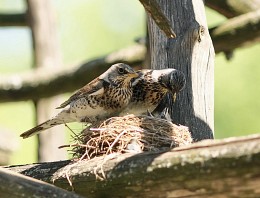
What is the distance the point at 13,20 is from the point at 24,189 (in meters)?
5.26

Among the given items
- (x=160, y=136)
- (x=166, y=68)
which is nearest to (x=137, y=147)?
(x=160, y=136)

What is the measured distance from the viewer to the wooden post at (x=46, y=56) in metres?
8.62

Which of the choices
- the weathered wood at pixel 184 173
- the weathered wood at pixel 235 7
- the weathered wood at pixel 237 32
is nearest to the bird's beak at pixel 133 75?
the weathered wood at pixel 235 7

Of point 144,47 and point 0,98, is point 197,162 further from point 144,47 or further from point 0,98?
point 0,98

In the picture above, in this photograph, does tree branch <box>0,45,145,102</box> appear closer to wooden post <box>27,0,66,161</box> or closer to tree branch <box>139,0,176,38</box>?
wooden post <box>27,0,66,161</box>

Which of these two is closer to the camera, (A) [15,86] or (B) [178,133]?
(B) [178,133]

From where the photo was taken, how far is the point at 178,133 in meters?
5.49

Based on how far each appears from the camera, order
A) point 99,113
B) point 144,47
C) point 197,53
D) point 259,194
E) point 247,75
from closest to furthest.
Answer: point 259,194 < point 197,53 < point 99,113 < point 144,47 < point 247,75

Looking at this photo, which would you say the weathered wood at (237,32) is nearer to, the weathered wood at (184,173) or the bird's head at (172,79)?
the bird's head at (172,79)

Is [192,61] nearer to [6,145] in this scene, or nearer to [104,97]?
[104,97]

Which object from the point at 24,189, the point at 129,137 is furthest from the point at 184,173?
the point at 129,137

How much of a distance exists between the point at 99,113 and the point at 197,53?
991mm

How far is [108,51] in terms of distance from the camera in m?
15.0

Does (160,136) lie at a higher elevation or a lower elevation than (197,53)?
lower
